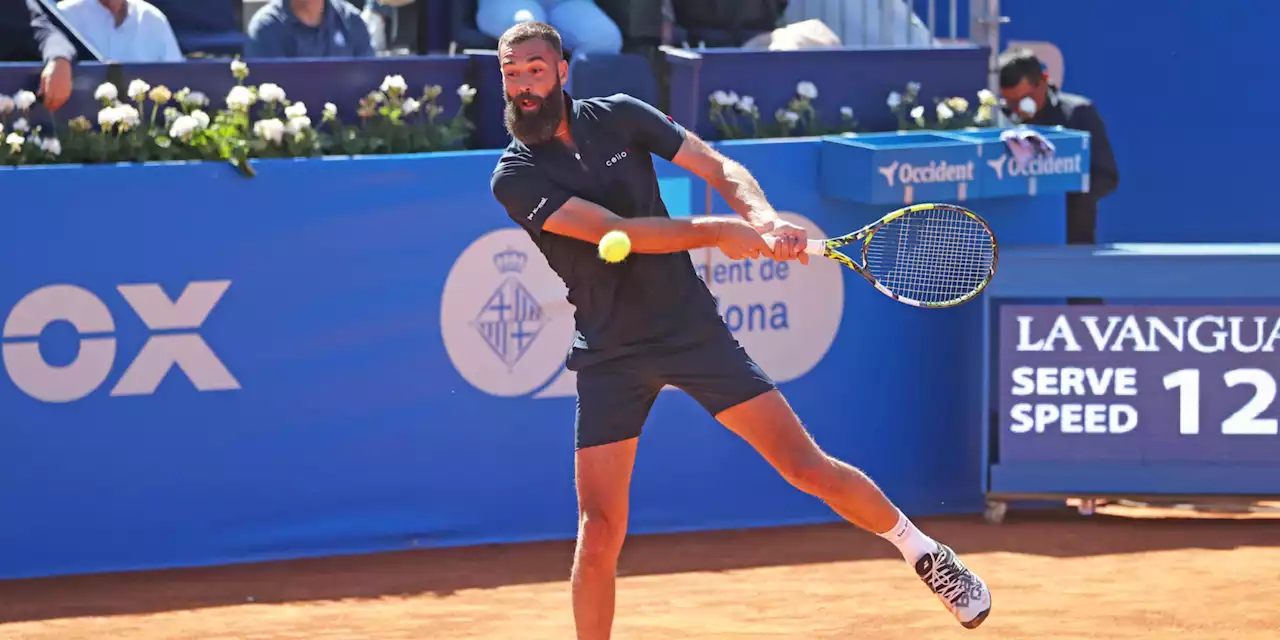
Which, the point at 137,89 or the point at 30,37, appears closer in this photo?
the point at 137,89

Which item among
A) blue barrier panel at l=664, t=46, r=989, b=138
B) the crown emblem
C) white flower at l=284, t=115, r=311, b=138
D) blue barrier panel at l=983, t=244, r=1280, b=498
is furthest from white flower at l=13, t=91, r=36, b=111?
blue barrier panel at l=983, t=244, r=1280, b=498

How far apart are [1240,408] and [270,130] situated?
3951 mm

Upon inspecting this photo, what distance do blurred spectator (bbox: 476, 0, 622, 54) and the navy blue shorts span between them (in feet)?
11.5

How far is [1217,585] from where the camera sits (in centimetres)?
631

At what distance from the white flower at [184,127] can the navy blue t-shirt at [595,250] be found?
228 cm

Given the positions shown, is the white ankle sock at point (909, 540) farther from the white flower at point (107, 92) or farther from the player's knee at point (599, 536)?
the white flower at point (107, 92)

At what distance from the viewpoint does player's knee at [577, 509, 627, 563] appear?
458cm

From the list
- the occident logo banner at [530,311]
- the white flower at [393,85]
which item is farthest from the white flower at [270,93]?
the occident logo banner at [530,311]

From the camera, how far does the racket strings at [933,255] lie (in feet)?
19.1

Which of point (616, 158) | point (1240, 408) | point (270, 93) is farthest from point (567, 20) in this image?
point (616, 158)

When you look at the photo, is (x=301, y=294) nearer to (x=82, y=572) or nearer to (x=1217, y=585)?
(x=82, y=572)

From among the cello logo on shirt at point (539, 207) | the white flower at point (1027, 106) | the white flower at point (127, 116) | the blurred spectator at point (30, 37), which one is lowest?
the white flower at point (1027, 106)

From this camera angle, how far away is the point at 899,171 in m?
6.95

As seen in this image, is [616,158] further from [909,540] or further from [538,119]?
[909,540]
